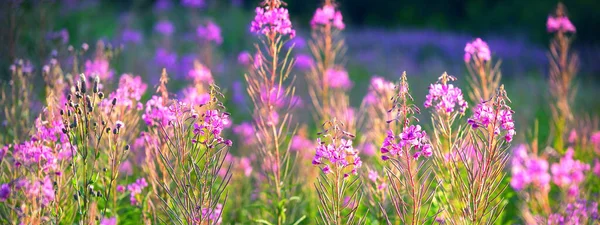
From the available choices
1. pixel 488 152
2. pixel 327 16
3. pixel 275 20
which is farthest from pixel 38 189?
pixel 327 16

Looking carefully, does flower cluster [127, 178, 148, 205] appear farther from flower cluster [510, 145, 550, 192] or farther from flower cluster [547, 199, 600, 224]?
flower cluster [547, 199, 600, 224]

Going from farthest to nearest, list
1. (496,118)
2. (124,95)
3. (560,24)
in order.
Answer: (560,24), (124,95), (496,118)

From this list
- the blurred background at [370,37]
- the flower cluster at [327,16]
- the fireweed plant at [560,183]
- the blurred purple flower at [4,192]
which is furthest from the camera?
the blurred background at [370,37]

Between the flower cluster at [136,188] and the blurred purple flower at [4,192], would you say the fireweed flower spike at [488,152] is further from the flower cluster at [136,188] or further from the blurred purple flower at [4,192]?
the blurred purple flower at [4,192]

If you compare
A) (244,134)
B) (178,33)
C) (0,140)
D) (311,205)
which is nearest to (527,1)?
(178,33)

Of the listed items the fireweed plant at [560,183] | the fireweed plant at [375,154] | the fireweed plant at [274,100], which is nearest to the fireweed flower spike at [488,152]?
the fireweed plant at [560,183]

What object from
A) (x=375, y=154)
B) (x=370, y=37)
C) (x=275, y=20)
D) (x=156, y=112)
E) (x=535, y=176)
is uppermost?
(x=370, y=37)

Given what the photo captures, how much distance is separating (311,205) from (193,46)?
22.4 ft

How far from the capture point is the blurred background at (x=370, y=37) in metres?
7.52

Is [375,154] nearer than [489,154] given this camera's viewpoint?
No

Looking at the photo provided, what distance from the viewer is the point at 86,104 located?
7.15ft

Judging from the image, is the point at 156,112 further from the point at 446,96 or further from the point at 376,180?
the point at 446,96

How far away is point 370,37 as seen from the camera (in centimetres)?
1375

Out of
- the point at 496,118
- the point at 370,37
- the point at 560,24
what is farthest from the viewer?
the point at 370,37
